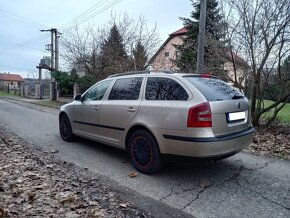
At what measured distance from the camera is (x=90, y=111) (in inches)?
239

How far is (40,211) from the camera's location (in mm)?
3322

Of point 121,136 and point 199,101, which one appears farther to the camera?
point 121,136

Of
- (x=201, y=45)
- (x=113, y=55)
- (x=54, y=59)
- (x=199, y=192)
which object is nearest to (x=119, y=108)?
(x=199, y=192)

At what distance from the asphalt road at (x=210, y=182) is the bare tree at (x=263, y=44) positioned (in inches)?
140

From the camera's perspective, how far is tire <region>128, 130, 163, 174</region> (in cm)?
455

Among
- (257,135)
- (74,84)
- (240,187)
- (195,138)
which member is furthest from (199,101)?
(74,84)

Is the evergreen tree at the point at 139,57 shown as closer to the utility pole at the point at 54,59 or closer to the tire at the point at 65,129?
the tire at the point at 65,129

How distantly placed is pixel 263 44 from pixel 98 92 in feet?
17.8

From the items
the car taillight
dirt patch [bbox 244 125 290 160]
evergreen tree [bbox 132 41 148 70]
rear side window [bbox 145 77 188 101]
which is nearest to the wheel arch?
→ rear side window [bbox 145 77 188 101]

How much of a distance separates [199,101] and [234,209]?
1522mm

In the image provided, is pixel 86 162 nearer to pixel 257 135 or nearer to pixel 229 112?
pixel 229 112

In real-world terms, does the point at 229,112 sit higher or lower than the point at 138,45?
lower

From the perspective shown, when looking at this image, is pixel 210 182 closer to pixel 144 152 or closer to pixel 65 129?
pixel 144 152

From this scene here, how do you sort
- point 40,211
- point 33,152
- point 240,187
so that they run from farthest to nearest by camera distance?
point 33,152, point 240,187, point 40,211
